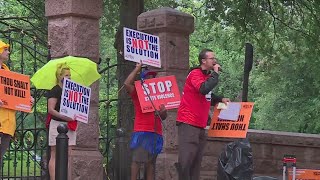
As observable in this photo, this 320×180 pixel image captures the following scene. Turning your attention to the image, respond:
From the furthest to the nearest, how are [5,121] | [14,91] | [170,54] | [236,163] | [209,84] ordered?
[170,54] → [236,163] → [209,84] → [14,91] → [5,121]

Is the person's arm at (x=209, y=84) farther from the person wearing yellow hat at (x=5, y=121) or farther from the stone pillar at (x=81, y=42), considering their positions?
the person wearing yellow hat at (x=5, y=121)

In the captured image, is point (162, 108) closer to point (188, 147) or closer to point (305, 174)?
point (188, 147)

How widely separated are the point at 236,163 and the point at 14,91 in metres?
2.70

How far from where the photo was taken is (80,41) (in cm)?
950

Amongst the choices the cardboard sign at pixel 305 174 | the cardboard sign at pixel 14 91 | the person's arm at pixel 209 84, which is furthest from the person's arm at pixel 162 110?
the cardboard sign at pixel 305 174

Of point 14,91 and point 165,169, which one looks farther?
point 165,169

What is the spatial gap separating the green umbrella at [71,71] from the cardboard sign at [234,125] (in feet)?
5.19

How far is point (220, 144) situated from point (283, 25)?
27.2ft

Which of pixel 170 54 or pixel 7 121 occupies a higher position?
pixel 170 54

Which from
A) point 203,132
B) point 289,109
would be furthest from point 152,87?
point 289,109

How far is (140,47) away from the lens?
877 cm

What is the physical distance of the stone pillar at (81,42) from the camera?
9.39 metres

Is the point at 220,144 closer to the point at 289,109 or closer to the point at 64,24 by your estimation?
the point at 64,24

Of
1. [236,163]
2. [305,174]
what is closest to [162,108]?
[236,163]
